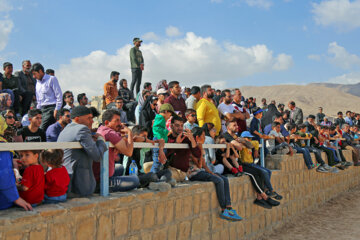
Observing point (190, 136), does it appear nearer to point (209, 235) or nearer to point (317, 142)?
point (209, 235)

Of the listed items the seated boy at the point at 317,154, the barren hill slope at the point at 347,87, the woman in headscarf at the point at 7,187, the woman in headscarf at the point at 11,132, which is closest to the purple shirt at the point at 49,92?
the woman in headscarf at the point at 11,132

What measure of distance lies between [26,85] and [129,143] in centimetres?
630

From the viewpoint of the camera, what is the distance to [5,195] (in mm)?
3098

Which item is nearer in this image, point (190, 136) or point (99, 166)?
point (99, 166)

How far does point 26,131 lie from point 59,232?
2.97 meters

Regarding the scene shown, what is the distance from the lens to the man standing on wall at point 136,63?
12469mm

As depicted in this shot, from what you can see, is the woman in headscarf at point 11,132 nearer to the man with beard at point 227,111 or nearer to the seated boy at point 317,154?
the man with beard at point 227,111

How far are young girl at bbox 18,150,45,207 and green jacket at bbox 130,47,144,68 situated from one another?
9.34 m

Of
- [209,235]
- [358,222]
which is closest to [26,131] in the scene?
[209,235]

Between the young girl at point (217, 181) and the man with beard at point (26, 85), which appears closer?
the young girl at point (217, 181)

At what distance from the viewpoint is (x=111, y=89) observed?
35.2ft

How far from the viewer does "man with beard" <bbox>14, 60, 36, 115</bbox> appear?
9148mm

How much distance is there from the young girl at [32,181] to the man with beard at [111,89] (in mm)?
7307

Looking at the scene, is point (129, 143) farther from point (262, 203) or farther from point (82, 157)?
point (262, 203)
